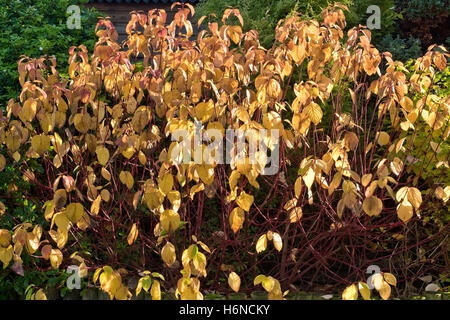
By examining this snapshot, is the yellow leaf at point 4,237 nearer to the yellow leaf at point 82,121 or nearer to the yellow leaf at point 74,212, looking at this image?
the yellow leaf at point 74,212

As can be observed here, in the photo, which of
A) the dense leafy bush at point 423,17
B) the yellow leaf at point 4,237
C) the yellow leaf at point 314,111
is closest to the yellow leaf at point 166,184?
the yellow leaf at point 314,111

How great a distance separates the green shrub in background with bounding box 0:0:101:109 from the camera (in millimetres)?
4499

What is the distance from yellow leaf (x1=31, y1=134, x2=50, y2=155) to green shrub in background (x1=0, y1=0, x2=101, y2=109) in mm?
1486

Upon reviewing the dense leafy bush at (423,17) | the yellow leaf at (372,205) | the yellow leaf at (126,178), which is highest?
the dense leafy bush at (423,17)

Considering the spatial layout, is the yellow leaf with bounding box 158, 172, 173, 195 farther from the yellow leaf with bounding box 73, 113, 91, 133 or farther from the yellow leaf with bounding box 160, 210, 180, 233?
the yellow leaf with bounding box 73, 113, 91, 133

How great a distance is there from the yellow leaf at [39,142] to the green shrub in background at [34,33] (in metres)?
1.49

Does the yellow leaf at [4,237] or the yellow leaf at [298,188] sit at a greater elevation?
the yellow leaf at [298,188]

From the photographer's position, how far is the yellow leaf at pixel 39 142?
2.76m

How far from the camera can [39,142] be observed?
9.08ft

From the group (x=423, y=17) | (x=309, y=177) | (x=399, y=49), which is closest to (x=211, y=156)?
(x=309, y=177)

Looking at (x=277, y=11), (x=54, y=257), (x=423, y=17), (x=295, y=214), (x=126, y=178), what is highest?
(x=277, y=11)

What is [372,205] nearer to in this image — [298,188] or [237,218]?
[298,188]

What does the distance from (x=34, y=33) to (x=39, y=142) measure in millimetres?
2767
